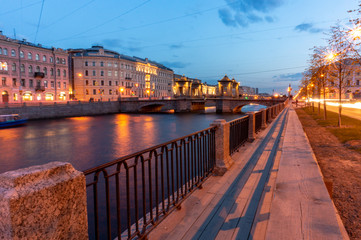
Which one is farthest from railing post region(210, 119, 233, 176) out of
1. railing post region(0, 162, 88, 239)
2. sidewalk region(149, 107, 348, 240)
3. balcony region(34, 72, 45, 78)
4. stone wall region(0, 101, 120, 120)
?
balcony region(34, 72, 45, 78)

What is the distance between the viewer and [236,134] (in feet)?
26.7

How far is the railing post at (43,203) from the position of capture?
1.55 meters

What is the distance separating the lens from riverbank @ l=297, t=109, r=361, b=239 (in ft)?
12.8

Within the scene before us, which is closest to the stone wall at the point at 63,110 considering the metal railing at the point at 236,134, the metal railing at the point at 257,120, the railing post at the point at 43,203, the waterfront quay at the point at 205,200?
the metal railing at the point at 257,120

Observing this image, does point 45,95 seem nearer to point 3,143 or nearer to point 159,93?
point 3,143

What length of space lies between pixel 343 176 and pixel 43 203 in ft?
22.5

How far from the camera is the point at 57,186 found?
1.83 m

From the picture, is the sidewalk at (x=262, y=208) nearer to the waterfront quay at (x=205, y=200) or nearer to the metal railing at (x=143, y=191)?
the waterfront quay at (x=205, y=200)

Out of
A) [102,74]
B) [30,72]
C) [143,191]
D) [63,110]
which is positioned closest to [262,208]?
Result: [143,191]

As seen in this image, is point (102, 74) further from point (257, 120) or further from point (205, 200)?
point (205, 200)

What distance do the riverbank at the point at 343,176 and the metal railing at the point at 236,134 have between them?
255 cm

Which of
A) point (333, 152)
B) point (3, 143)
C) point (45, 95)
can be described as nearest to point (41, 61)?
point (45, 95)

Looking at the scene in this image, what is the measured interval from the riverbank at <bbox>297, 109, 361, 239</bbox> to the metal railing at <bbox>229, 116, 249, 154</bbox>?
2.55 metres

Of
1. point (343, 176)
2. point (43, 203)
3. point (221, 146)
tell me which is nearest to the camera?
point (43, 203)
